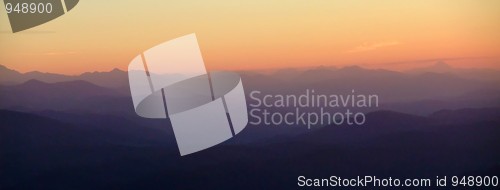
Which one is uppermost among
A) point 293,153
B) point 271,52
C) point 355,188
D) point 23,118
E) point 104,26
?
point 104,26

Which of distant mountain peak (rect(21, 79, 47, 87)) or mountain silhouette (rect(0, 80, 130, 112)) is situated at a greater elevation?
distant mountain peak (rect(21, 79, 47, 87))

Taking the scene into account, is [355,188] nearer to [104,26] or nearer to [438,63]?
[438,63]

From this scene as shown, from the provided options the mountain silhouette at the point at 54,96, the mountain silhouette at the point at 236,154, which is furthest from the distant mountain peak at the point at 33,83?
the mountain silhouette at the point at 236,154

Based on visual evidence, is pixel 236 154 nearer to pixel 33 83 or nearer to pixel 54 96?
pixel 54 96

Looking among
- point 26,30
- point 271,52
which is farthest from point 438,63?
point 26,30

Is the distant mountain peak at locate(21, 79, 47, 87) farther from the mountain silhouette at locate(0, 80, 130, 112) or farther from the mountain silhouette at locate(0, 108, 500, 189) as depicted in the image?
the mountain silhouette at locate(0, 108, 500, 189)

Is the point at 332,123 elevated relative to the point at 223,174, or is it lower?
elevated

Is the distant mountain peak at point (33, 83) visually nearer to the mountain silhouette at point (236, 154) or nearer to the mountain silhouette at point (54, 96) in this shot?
the mountain silhouette at point (54, 96)

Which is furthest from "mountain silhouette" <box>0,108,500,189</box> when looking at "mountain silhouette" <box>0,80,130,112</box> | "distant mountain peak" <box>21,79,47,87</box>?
"distant mountain peak" <box>21,79,47,87</box>

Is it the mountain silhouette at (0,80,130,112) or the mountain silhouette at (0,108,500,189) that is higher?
the mountain silhouette at (0,80,130,112)

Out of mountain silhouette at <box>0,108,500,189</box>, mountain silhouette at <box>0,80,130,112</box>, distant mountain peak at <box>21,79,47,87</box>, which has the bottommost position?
mountain silhouette at <box>0,108,500,189</box>

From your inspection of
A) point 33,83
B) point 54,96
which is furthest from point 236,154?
point 33,83
